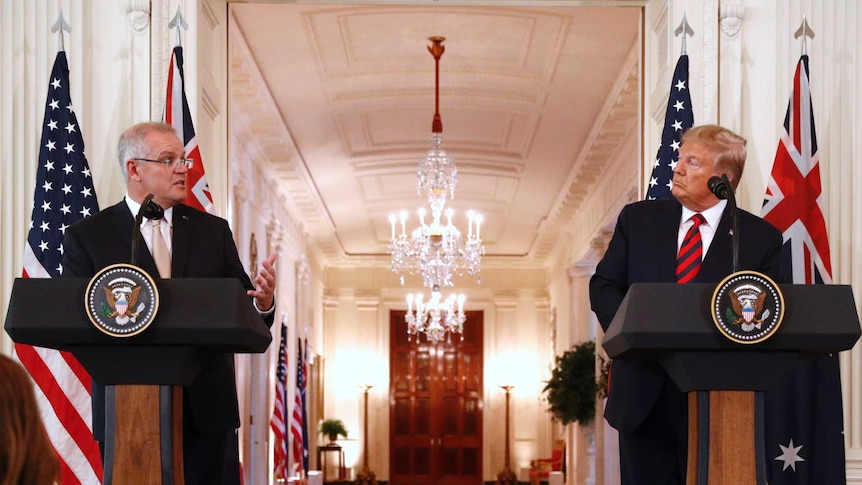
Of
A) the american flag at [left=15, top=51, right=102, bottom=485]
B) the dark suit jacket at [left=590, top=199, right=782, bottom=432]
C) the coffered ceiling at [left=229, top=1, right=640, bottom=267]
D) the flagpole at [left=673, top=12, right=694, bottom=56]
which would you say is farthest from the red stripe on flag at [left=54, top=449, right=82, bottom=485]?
the flagpole at [left=673, top=12, right=694, bottom=56]

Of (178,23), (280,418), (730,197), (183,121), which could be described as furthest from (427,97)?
(730,197)

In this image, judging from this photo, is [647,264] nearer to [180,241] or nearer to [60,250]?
[180,241]

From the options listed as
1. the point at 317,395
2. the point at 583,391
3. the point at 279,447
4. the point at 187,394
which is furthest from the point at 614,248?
the point at 317,395

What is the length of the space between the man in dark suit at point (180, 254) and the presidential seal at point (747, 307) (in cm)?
134

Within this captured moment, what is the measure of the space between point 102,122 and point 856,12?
358 centimetres

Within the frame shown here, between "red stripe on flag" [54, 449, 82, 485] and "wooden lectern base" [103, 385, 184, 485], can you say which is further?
"red stripe on flag" [54, 449, 82, 485]

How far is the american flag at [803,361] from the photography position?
494 centimetres

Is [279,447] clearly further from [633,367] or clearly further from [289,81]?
[633,367]

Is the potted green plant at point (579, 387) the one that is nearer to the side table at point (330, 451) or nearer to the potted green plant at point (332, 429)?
the side table at point (330, 451)

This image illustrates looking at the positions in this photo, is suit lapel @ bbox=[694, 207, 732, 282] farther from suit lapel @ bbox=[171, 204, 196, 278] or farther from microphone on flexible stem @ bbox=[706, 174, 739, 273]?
suit lapel @ bbox=[171, 204, 196, 278]

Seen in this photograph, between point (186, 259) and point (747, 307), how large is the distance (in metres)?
1.75

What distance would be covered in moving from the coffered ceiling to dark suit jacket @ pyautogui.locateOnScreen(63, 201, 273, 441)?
2931mm

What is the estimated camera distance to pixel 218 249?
3934 millimetres

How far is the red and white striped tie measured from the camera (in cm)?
375
